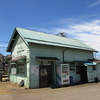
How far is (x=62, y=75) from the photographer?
1235 centimetres

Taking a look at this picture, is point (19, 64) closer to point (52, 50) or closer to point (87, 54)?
point (52, 50)

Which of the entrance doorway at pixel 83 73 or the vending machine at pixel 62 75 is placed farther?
the entrance doorway at pixel 83 73

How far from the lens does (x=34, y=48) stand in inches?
462

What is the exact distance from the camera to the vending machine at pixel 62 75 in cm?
1227

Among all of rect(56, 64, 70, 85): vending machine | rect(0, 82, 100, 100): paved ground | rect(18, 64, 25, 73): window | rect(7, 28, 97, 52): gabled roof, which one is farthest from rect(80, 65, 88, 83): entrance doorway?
rect(18, 64, 25, 73): window

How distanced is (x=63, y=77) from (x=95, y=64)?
532 cm

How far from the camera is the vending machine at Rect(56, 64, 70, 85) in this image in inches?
483

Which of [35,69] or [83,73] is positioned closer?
[35,69]

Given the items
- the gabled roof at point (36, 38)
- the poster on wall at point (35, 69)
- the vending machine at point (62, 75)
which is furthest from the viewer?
the vending machine at point (62, 75)

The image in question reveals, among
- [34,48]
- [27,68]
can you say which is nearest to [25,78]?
[27,68]

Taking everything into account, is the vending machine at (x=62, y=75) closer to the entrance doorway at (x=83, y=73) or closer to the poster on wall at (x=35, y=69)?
the poster on wall at (x=35, y=69)

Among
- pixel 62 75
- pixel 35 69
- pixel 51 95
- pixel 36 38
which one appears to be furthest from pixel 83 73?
pixel 51 95

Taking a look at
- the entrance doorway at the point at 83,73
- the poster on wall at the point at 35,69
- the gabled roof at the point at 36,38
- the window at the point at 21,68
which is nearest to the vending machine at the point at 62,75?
the poster on wall at the point at 35,69

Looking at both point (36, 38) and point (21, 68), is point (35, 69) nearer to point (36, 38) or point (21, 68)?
point (21, 68)
